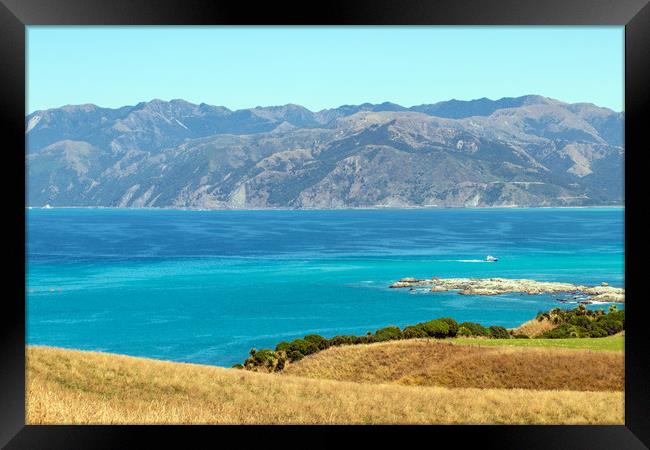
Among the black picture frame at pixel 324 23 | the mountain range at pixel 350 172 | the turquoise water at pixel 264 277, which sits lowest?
the turquoise water at pixel 264 277

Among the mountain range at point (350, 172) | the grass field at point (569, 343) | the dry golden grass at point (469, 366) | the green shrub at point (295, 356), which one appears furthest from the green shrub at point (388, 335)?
the mountain range at point (350, 172)

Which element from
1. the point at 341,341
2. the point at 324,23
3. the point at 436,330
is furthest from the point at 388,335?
the point at 324,23

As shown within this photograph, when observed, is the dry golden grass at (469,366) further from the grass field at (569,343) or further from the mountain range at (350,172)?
the mountain range at (350,172)

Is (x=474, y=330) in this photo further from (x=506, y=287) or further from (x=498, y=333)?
(x=506, y=287)

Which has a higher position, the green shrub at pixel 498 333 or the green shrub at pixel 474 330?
the green shrub at pixel 474 330

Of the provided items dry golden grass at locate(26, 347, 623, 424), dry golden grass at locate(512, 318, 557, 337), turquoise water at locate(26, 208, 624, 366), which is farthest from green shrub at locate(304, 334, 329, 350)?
turquoise water at locate(26, 208, 624, 366)

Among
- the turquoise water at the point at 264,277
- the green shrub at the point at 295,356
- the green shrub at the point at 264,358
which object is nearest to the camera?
the green shrub at the point at 264,358

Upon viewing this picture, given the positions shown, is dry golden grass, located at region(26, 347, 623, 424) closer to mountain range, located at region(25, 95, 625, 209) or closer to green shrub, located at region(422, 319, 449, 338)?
green shrub, located at region(422, 319, 449, 338)

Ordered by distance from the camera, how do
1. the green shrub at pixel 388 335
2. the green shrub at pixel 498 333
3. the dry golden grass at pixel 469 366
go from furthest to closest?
1. the green shrub at pixel 388 335
2. the green shrub at pixel 498 333
3. the dry golden grass at pixel 469 366
